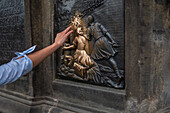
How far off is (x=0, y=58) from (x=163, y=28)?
331cm

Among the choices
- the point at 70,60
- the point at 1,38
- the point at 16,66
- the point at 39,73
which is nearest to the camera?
the point at 16,66

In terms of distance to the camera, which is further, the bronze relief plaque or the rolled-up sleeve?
the bronze relief plaque

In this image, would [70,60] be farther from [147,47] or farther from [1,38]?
[1,38]

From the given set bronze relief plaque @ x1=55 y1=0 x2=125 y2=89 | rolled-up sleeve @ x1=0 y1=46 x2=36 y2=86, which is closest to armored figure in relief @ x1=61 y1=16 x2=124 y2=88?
bronze relief plaque @ x1=55 y1=0 x2=125 y2=89

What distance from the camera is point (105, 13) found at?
2330mm

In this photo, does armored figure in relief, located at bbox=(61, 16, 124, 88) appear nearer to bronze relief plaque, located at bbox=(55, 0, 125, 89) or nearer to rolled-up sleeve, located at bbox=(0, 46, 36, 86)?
bronze relief plaque, located at bbox=(55, 0, 125, 89)

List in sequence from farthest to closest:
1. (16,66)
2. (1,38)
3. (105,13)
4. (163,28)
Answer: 1. (1,38)
2. (105,13)
3. (163,28)
4. (16,66)

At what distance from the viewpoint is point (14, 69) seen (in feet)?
3.96

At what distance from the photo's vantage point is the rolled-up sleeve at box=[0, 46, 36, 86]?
1.14 meters

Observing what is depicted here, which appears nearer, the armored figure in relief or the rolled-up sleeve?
the rolled-up sleeve

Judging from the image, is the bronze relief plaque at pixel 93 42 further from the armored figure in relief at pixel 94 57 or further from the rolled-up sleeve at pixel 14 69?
the rolled-up sleeve at pixel 14 69

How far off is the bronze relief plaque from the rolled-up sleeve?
126 centimetres

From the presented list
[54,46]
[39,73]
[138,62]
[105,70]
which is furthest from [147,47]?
[39,73]

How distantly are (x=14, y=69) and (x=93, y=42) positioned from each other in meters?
1.49
